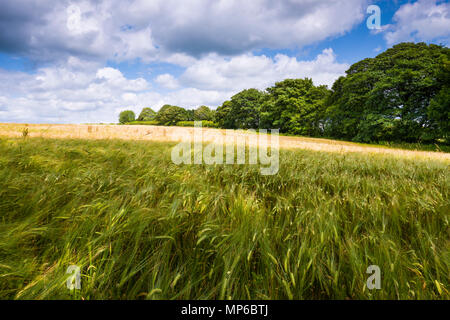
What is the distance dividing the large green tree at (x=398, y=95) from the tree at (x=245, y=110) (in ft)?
81.0

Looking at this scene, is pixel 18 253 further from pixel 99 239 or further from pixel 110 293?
pixel 110 293

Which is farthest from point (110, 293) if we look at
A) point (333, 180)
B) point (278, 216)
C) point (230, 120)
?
point (230, 120)

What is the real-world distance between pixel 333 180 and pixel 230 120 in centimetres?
5261

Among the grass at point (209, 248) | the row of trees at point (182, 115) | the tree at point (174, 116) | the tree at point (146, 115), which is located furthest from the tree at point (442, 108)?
the tree at point (146, 115)

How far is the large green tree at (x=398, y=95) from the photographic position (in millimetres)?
20297

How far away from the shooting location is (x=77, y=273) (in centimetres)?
97

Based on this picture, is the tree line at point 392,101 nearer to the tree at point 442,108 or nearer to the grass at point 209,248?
the tree at point 442,108

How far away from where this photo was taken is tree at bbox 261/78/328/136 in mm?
35312

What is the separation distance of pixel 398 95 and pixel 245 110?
1276 inches

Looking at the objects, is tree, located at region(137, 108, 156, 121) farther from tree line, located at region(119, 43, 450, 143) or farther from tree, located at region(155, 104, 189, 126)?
tree line, located at region(119, 43, 450, 143)

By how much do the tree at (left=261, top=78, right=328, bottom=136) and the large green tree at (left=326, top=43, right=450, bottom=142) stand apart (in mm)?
7570

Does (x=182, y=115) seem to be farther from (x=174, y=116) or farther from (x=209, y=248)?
(x=209, y=248)

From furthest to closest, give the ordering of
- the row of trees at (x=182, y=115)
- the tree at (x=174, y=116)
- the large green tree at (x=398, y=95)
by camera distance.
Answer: the row of trees at (x=182, y=115) → the tree at (x=174, y=116) → the large green tree at (x=398, y=95)

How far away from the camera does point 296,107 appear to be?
120 ft
